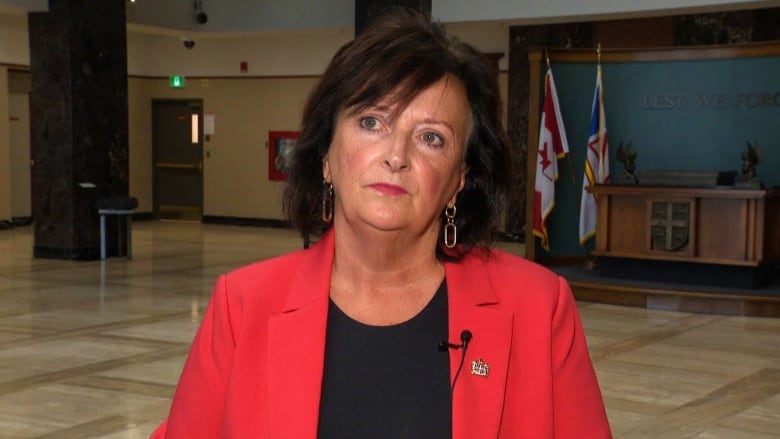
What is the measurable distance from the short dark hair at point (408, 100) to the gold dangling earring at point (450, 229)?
0.07 ft

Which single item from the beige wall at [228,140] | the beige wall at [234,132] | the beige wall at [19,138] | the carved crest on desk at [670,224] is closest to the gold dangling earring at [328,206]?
the carved crest on desk at [670,224]

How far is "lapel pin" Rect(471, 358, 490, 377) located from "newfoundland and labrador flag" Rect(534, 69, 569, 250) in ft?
38.6

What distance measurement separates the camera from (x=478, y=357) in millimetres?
1904

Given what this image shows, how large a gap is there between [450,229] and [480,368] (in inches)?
12.2

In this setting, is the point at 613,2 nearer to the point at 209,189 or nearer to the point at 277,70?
the point at 277,70

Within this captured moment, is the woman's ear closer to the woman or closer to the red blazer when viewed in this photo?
the woman

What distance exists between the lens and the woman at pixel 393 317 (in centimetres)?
189

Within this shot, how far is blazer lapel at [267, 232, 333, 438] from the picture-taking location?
1.87m

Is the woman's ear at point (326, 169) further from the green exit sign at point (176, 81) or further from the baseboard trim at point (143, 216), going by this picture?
the baseboard trim at point (143, 216)

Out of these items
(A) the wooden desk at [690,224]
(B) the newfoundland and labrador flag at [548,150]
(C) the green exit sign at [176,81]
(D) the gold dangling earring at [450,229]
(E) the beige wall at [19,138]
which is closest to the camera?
(D) the gold dangling earring at [450,229]

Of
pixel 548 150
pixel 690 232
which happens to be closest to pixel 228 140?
pixel 548 150

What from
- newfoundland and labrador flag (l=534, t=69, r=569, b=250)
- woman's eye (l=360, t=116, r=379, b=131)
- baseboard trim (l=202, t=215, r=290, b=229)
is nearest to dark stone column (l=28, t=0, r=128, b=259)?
newfoundland and labrador flag (l=534, t=69, r=569, b=250)

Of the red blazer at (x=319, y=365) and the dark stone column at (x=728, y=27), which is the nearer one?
the red blazer at (x=319, y=365)

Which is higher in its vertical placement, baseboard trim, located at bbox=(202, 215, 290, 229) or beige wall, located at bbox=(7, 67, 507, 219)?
beige wall, located at bbox=(7, 67, 507, 219)
